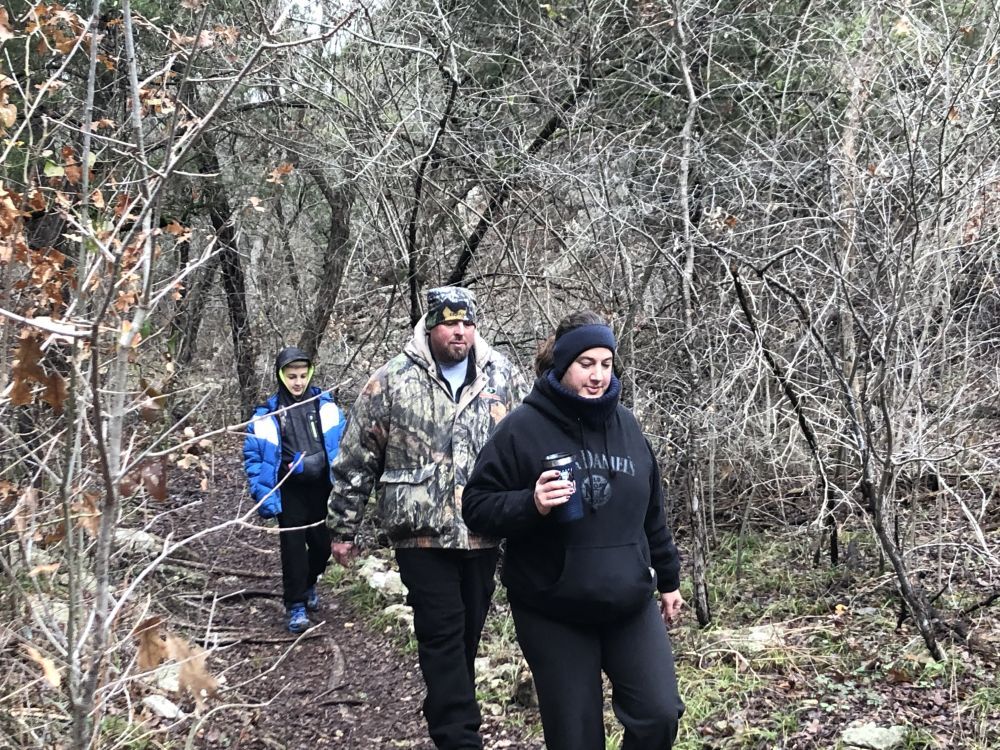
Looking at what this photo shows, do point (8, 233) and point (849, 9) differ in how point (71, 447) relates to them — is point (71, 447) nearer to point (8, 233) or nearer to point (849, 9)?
point (8, 233)

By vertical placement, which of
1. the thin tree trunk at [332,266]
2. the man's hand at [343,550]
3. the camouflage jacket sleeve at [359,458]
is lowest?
the man's hand at [343,550]

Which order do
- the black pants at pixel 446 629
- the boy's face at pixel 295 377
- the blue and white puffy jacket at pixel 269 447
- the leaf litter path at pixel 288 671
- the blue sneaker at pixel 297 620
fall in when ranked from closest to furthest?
1. the black pants at pixel 446 629
2. the leaf litter path at pixel 288 671
3. the blue and white puffy jacket at pixel 269 447
4. the boy's face at pixel 295 377
5. the blue sneaker at pixel 297 620

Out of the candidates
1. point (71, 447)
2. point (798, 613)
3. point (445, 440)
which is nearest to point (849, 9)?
point (798, 613)

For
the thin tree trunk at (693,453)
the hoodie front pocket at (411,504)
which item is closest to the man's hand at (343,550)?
the hoodie front pocket at (411,504)

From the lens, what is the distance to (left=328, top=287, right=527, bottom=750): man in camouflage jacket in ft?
13.7

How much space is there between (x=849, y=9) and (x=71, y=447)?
6.70m

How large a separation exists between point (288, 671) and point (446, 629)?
212cm

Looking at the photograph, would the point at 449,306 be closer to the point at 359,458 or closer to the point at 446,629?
the point at 359,458

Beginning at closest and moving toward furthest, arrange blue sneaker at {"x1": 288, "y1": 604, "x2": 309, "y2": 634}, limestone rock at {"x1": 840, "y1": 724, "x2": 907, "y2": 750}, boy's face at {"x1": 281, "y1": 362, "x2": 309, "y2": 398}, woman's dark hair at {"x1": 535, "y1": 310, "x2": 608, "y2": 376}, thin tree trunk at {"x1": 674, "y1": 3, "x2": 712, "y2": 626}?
woman's dark hair at {"x1": 535, "y1": 310, "x2": 608, "y2": 376} < limestone rock at {"x1": 840, "y1": 724, "x2": 907, "y2": 750} < thin tree trunk at {"x1": 674, "y1": 3, "x2": 712, "y2": 626} < boy's face at {"x1": 281, "y1": 362, "x2": 309, "y2": 398} < blue sneaker at {"x1": 288, "y1": 604, "x2": 309, "y2": 634}

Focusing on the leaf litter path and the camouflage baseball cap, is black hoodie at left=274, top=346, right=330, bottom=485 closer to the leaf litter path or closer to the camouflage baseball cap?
the leaf litter path

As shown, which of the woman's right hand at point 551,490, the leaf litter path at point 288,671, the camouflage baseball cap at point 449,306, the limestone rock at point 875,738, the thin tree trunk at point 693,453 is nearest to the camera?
the woman's right hand at point 551,490

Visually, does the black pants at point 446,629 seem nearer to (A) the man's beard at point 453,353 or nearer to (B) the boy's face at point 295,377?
(A) the man's beard at point 453,353

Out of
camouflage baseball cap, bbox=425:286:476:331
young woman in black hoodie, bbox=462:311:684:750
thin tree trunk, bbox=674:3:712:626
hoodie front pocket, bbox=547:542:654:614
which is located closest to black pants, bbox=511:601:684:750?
young woman in black hoodie, bbox=462:311:684:750

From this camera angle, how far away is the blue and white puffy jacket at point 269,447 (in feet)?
19.5
